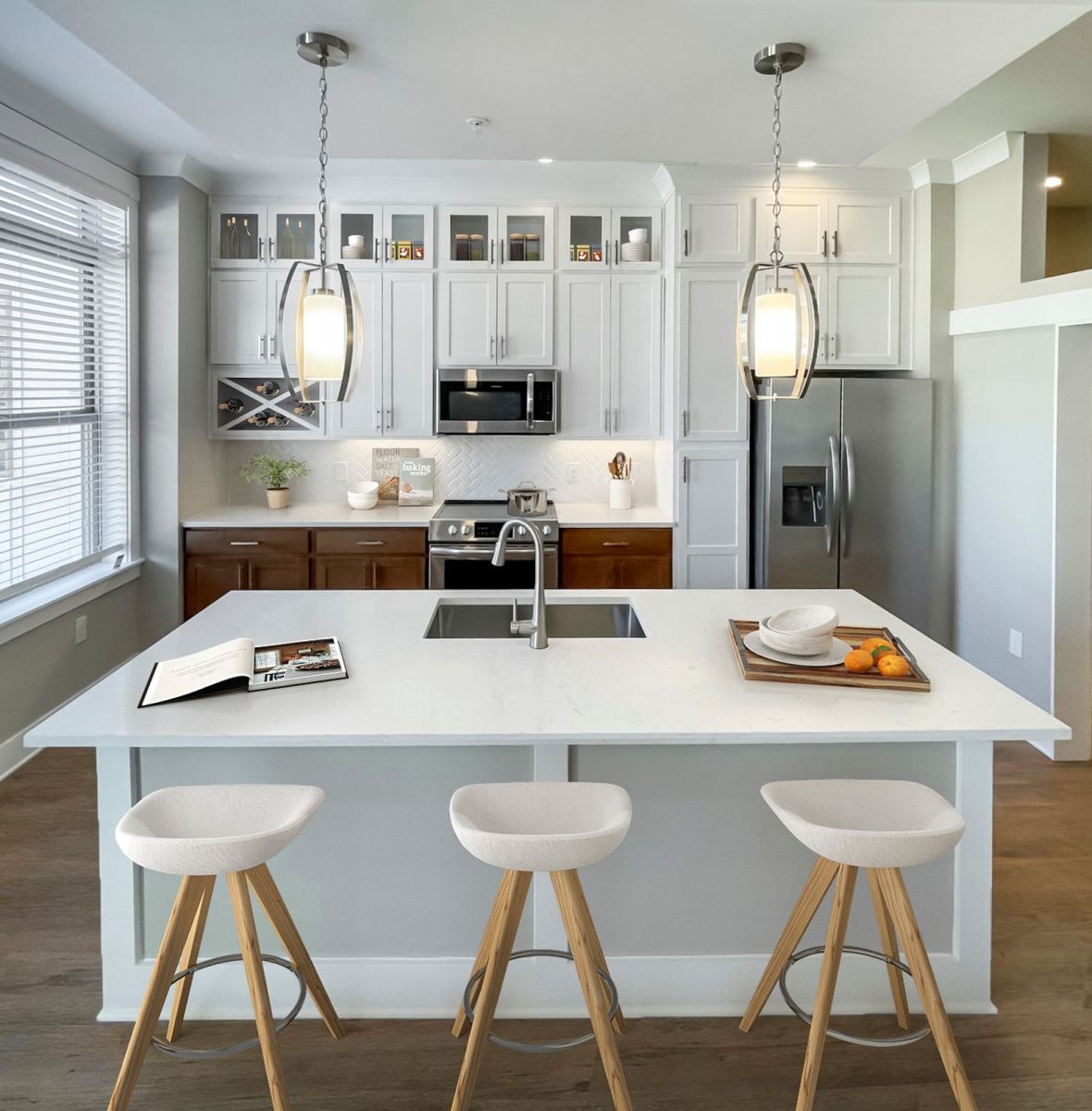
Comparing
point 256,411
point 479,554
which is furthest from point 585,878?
point 256,411

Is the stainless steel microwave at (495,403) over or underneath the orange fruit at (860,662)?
over

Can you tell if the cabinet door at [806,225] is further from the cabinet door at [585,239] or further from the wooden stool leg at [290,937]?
the wooden stool leg at [290,937]

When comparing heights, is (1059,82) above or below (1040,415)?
above

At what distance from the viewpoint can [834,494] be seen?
16.1ft

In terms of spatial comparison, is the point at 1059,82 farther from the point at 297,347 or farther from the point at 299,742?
the point at 299,742

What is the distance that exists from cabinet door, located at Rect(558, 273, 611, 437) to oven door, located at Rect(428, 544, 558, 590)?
0.83 m

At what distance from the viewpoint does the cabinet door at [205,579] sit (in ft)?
16.8

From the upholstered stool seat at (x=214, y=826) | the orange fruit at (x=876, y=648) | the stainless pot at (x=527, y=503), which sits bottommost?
the upholstered stool seat at (x=214, y=826)

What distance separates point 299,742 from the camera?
1.98 metres

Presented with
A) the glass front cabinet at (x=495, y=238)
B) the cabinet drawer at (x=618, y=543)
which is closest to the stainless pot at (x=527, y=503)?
the cabinet drawer at (x=618, y=543)

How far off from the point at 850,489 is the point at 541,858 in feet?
11.8

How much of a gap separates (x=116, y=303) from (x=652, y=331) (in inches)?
107

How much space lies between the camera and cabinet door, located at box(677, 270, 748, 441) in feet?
16.4

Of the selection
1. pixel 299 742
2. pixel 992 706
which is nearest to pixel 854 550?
pixel 992 706
